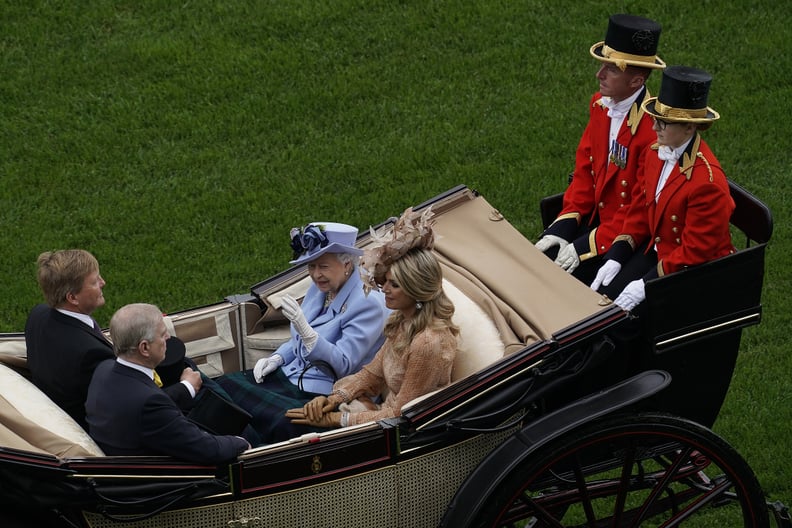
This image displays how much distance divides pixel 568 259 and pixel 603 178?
40cm

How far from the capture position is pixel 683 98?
16.1 feet

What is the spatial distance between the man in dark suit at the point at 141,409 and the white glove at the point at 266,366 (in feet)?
2.73

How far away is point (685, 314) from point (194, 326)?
201cm

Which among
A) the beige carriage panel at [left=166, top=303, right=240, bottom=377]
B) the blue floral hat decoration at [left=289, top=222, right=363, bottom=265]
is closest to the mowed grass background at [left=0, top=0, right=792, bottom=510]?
the beige carriage panel at [left=166, top=303, right=240, bottom=377]

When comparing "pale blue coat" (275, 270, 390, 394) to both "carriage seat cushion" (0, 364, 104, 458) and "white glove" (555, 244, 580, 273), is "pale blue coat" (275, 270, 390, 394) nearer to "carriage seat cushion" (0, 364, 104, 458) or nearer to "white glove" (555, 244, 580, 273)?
"white glove" (555, 244, 580, 273)

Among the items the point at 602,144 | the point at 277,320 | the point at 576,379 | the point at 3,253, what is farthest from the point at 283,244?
the point at 576,379

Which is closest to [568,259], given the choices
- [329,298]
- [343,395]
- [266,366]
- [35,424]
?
[329,298]

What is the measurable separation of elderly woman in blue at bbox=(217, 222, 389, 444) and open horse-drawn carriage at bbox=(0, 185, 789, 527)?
0.38 meters

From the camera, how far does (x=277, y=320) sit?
5523 mm

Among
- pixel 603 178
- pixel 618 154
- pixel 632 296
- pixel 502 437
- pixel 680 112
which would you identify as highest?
pixel 680 112

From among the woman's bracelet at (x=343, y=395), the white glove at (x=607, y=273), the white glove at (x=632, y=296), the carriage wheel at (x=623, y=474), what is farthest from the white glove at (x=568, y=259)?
the woman's bracelet at (x=343, y=395)

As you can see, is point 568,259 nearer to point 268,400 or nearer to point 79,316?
point 268,400

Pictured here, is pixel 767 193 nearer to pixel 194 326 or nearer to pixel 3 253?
pixel 194 326

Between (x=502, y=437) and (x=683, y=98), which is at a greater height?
(x=683, y=98)
